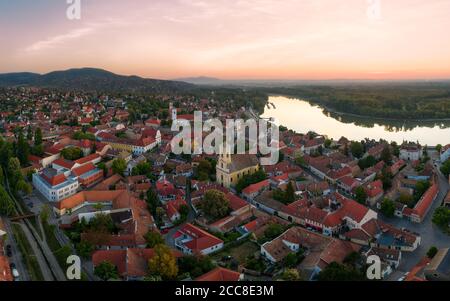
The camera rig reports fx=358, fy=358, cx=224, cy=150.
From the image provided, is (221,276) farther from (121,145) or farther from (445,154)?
(445,154)

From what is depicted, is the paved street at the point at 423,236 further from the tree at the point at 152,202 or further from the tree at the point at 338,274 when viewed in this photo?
Answer: the tree at the point at 152,202

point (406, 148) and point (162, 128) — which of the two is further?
point (162, 128)

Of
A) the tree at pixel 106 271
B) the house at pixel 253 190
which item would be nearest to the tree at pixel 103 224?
the tree at pixel 106 271

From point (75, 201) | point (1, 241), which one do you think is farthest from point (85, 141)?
point (1, 241)

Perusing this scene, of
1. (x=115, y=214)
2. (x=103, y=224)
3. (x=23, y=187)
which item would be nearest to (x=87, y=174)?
(x=23, y=187)
